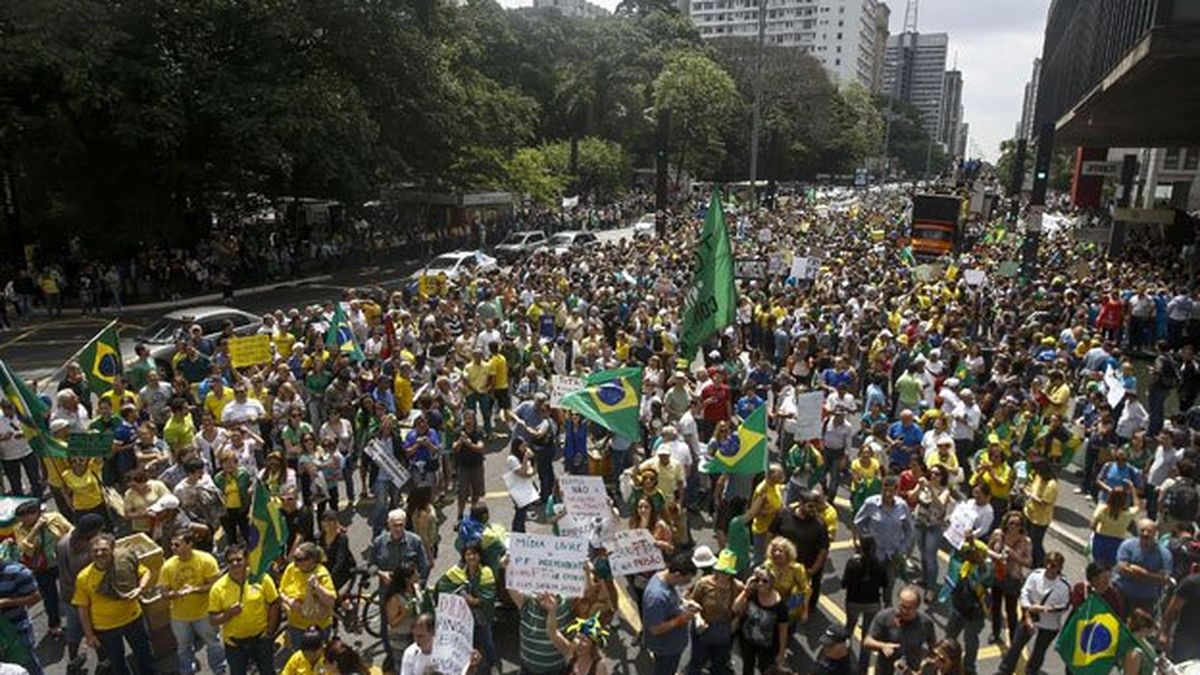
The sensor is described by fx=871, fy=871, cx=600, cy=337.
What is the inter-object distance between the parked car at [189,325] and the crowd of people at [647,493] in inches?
49.1

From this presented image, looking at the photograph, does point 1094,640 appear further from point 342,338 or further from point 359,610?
point 342,338

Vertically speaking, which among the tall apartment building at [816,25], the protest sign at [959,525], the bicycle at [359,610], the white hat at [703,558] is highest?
the tall apartment building at [816,25]

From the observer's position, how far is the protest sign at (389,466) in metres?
9.62

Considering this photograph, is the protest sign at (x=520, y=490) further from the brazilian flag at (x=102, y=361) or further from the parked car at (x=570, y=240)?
the parked car at (x=570, y=240)

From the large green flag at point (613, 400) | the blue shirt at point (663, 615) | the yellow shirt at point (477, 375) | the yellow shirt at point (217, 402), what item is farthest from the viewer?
the yellow shirt at point (477, 375)

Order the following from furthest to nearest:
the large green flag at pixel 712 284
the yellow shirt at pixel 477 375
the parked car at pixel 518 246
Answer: the parked car at pixel 518 246 < the yellow shirt at pixel 477 375 < the large green flag at pixel 712 284

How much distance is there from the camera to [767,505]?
847 centimetres

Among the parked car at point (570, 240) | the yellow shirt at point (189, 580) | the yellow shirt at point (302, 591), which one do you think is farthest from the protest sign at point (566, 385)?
the parked car at point (570, 240)

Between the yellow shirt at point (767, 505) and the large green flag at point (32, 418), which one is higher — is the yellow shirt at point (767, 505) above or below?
below

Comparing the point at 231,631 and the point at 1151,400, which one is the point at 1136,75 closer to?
the point at 1151,400

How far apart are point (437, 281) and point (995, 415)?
14.4 metres

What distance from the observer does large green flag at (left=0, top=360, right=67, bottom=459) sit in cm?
927

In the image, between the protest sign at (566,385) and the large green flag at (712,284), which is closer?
the protest sign at (566,385)

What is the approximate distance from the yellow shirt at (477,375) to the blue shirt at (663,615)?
683cm
